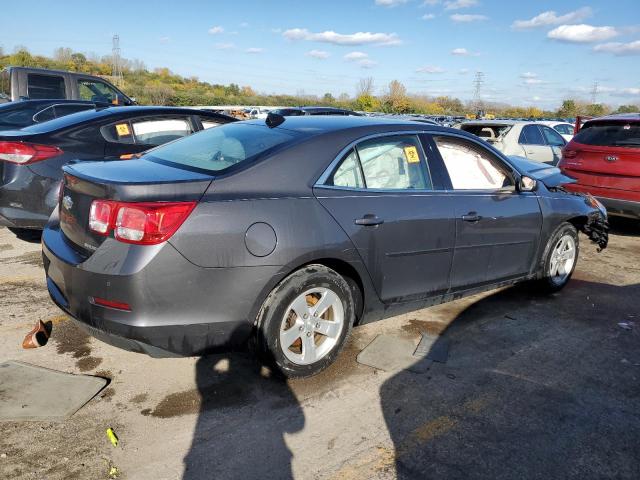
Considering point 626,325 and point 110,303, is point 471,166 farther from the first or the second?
point 110,303

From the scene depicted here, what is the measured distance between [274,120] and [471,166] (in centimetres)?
170

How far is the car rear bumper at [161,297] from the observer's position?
2.71m

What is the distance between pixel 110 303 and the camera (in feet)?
9.07

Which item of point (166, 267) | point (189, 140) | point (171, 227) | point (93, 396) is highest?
point (189, 140)

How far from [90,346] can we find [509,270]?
338cm

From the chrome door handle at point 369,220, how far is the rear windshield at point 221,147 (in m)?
0.68

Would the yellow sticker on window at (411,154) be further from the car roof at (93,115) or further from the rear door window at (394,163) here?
the car roof at (93,115)

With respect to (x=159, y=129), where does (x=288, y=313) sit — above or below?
below

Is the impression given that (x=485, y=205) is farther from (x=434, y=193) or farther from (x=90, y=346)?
(x=90, y=346)

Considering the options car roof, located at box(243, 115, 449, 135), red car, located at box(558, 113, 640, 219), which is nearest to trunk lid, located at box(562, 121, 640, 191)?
red car, located at box(558, 113, 640, 219)

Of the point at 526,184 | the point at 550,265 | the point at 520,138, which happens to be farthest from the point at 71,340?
the point at 520,138

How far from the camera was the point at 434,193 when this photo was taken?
3.84 metres

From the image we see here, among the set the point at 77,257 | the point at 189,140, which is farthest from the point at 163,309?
the point at 189,140

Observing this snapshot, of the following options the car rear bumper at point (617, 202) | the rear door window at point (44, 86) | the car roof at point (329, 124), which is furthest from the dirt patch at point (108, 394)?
the rear door window at point (44, 86)
